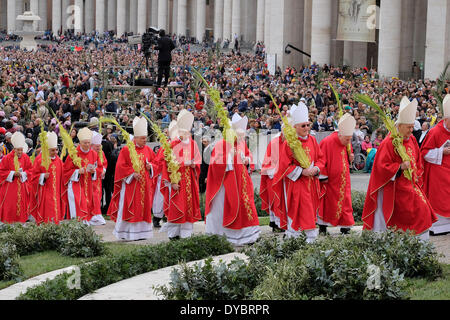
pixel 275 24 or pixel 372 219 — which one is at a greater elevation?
pixel 275 24

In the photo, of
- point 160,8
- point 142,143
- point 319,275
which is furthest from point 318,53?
point 160,8

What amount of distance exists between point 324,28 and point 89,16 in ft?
210

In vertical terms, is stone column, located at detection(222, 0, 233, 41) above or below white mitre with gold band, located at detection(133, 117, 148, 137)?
above

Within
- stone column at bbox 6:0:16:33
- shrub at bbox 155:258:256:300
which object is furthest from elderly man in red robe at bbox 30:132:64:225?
stone column at bbox 6:0:16:33

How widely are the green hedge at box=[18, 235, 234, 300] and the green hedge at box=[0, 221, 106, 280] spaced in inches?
49.9

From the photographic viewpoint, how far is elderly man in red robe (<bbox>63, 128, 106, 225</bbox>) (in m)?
16.4

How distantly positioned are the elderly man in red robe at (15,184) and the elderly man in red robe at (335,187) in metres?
6.12

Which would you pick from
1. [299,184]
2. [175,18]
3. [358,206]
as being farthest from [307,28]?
[175,18]

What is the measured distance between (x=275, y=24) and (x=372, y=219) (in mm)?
38467

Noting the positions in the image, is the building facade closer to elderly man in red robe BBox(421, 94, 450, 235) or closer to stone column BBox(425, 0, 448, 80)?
stone column BBox(425, 0, 448, 80)

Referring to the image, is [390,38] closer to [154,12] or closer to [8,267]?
[8,267]

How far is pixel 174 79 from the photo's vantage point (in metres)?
35.0

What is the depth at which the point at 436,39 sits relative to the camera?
34344 millimetres
